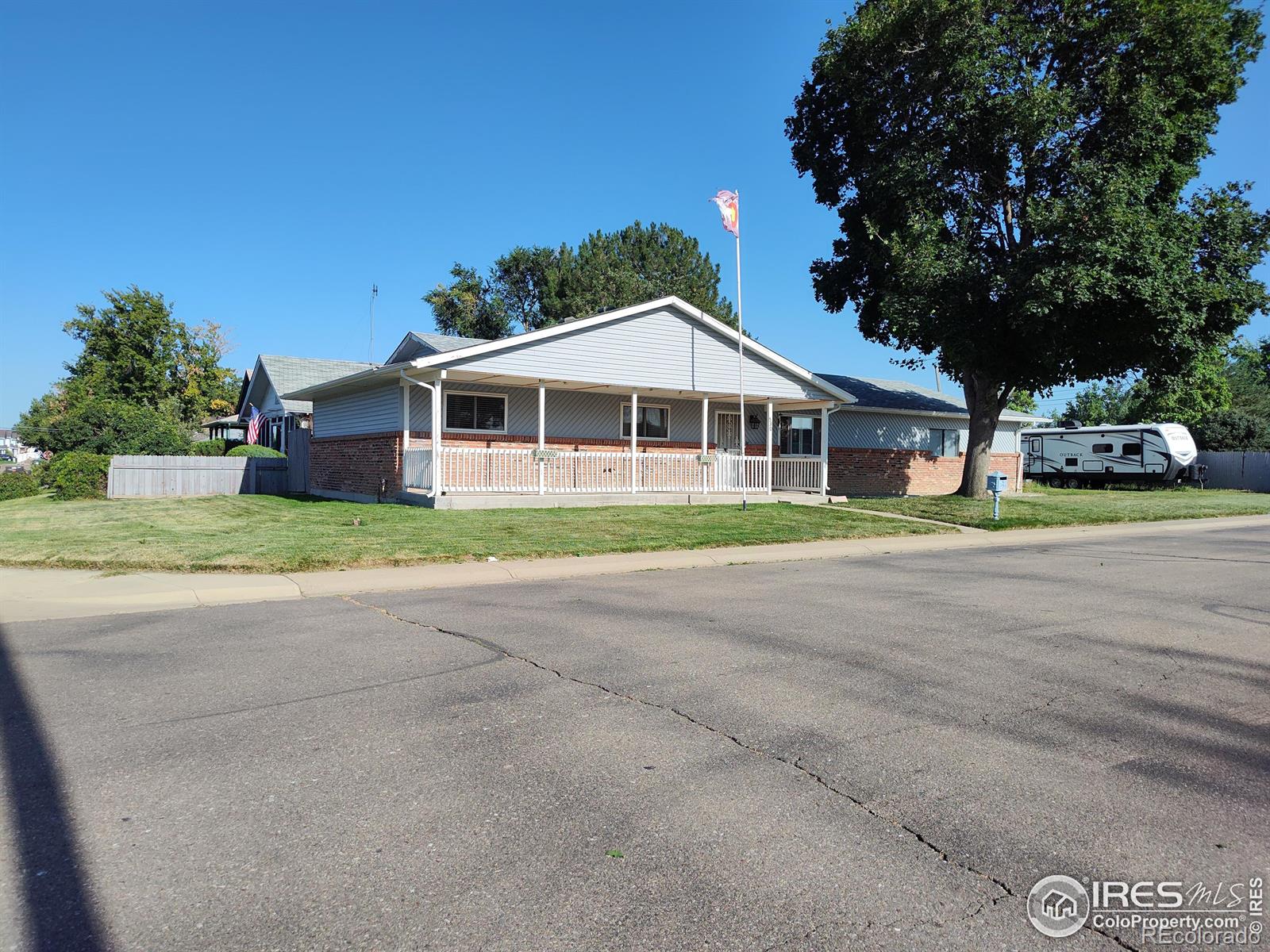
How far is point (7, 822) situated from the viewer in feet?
11.6

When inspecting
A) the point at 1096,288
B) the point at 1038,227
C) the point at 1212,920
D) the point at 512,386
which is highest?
the point at 1038,227

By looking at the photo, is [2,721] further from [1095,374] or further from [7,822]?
[1095,374]

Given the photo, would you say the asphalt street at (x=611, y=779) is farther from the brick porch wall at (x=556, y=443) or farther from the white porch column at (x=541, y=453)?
the brick porch wall at (x=556, y=443)

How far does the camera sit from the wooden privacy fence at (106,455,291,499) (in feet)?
81.4

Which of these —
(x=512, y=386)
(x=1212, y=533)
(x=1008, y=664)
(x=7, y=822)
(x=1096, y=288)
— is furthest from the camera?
(x=512, y=386)

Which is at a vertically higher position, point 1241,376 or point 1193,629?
point 1241,376

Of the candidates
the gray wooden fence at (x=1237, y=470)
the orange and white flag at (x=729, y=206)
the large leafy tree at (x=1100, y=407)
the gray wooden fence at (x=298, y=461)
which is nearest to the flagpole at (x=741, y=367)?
the orange and white flag at (x=729, y=206)

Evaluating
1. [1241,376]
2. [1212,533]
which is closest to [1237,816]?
[1212,533]

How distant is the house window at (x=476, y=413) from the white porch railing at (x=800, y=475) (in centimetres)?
864

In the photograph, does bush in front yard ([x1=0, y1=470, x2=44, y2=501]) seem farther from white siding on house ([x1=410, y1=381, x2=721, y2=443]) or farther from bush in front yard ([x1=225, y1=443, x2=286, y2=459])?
white siding on house ([x1=410, y1=381, x2=721, y2=443])

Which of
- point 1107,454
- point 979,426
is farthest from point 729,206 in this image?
point 1107,454

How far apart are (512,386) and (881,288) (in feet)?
41.0

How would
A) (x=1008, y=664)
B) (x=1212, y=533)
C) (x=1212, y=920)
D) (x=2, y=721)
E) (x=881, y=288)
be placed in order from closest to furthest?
1. (x=1212, y=920)
2. (x=2, y=721)
3. (x=1008, y=664)
4. (x=1212, y=533)
5. (x=881, y=288)

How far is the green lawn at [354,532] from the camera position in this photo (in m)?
11.3
